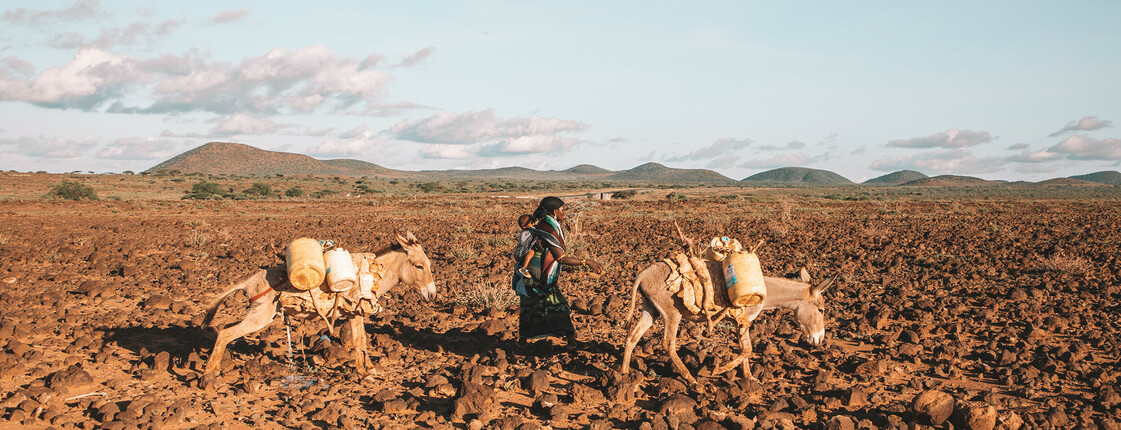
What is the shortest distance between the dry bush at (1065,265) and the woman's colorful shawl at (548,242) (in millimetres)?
9512

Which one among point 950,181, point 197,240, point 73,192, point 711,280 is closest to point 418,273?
point 711,280

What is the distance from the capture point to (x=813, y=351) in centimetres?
728

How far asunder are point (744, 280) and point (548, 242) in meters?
1.95

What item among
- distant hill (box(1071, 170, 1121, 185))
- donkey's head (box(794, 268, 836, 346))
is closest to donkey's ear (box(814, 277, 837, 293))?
donkey's head (box(794, 268, 836, 346))

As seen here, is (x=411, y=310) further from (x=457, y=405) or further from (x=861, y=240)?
(x=861, y=240)

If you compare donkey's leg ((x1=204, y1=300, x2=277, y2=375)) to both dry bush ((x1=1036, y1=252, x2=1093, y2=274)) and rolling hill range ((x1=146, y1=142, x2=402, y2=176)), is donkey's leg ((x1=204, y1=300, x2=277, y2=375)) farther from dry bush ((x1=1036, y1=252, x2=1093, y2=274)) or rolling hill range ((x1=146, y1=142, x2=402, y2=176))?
rolling hill range ((x1=146, y1=142, x2=402, y2=176))

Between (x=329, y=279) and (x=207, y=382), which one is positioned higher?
(x=329, y=279)

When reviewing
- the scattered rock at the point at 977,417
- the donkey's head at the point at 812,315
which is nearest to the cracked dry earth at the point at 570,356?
the scattered rock at the point at 977,417

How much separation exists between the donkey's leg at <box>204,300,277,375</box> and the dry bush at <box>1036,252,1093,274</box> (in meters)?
12.0

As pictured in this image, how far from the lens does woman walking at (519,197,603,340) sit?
6.82m

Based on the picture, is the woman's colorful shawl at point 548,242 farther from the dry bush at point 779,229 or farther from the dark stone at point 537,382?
the dry bush at point 779,229

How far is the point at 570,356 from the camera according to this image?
7.06m

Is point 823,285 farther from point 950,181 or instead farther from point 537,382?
point 950,181

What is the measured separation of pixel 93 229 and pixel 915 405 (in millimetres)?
22166
